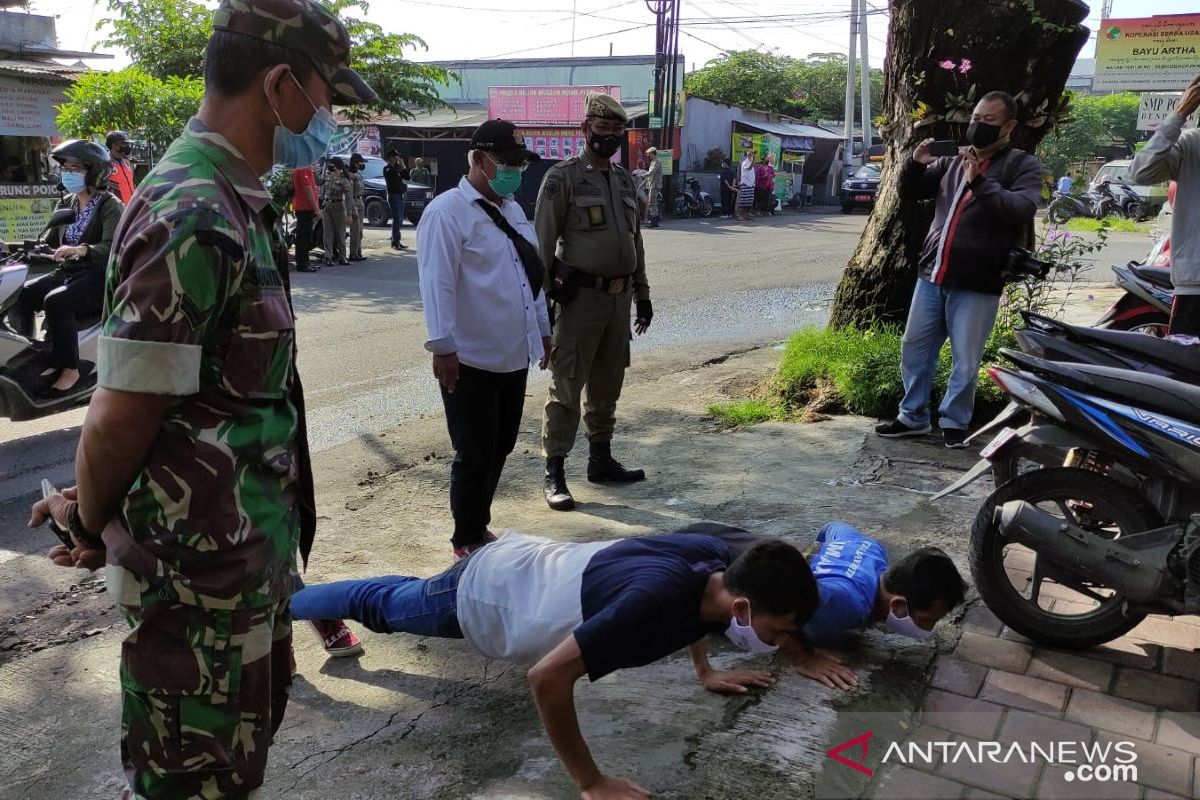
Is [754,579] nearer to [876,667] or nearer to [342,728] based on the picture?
[876,667]

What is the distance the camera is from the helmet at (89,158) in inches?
238

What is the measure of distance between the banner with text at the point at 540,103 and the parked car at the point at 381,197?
687 cm

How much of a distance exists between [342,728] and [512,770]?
0.58m

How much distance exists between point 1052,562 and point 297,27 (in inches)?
108

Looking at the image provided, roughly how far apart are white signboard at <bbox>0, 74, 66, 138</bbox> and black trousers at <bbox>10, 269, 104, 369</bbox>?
7.63 m

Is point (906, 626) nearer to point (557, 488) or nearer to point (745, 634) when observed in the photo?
point (745, 634)

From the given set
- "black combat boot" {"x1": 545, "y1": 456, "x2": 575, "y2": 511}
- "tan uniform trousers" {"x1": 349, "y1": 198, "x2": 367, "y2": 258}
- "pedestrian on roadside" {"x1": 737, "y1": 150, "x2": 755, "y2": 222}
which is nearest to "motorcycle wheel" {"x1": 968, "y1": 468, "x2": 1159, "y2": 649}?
"black combat boot" {"x1": 545, "y1": 456, "x2": 575, "y2": 511}

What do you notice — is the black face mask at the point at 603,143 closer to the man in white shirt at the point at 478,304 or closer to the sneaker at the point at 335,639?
the man in white shirt at the point at 478,304

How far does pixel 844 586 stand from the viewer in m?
2.99

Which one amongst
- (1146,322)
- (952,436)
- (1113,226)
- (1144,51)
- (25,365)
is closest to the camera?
(952,436)

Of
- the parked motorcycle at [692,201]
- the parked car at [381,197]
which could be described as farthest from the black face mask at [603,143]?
the parked motorcycle at [692,201]

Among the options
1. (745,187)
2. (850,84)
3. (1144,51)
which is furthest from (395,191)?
(850,84)

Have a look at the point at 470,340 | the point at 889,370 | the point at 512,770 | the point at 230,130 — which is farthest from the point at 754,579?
the point at 889,370

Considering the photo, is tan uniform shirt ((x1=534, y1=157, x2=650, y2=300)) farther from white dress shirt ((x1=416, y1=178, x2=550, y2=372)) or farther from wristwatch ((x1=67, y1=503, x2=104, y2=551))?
wristwatch ((x1=67, y1=503, x2=104, y2=551))
